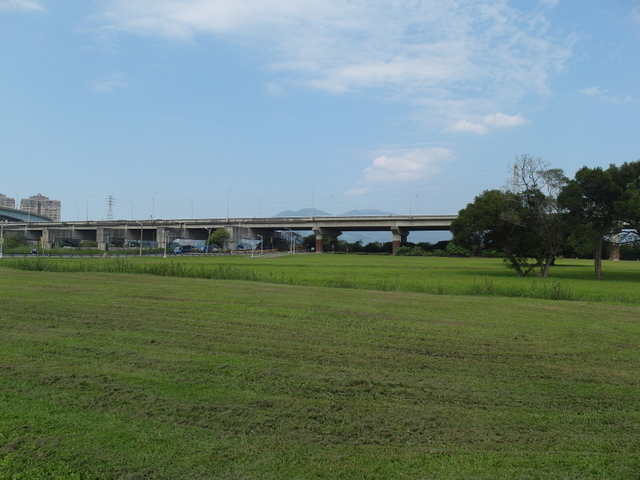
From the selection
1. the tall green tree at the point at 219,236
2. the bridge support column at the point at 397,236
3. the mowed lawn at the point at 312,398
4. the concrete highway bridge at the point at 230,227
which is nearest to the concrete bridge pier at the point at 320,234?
the concrete highway bridge at the point at 230,227

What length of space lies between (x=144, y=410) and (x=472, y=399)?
4.17m

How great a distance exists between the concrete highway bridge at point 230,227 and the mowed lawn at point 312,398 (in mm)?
101478

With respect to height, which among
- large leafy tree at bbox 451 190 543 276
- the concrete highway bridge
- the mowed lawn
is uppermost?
the concrete highway bridge

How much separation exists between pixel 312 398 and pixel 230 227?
118 m

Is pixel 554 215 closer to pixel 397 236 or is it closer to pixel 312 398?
pixel 312 398

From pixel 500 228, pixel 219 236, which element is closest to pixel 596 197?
pixel 500 228

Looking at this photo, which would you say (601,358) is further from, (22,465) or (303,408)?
(22,465)

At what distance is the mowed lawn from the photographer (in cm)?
505

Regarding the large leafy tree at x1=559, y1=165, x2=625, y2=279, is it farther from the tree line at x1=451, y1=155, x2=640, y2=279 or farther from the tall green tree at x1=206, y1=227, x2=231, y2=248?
the tall green tree at x1=206, y1=227, x2=231, y2=248

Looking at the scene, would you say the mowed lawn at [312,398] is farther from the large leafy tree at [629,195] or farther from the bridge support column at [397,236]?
the bridge support column at [397,236]

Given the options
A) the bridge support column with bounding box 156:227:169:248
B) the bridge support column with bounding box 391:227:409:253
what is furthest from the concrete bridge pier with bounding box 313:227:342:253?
the bridge support column with bounding box 156:227:169:248

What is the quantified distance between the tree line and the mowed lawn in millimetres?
30864

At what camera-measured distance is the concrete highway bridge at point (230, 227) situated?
380ft

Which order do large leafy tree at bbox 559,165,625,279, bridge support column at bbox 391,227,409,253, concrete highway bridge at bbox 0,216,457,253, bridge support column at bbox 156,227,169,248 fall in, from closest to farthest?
large leafy tree at bbox 559,165,625,279
concrete highway bridge at bbox 0,216,457,253
bridge support column at bbox 391,227,409,253
bridge support column at bbox 156,227,169,248
